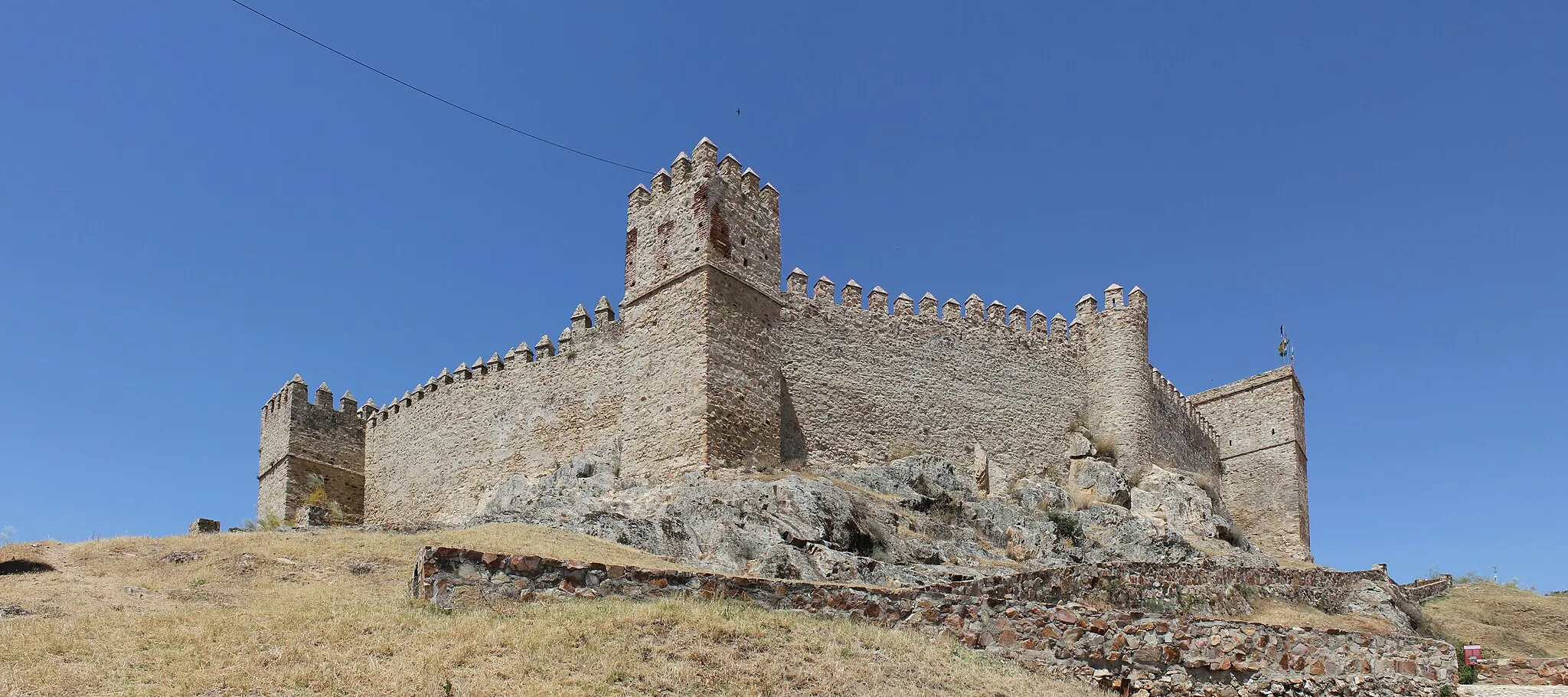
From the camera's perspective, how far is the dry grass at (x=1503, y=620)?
2377 centimetres

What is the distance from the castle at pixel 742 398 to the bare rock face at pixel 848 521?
Result: 1.21 m

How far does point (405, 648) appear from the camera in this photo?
33.2 ft

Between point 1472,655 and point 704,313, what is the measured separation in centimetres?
1499

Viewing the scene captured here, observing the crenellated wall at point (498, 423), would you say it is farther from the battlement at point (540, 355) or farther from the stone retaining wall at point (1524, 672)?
the stone retaining wall at point (1524, 672)

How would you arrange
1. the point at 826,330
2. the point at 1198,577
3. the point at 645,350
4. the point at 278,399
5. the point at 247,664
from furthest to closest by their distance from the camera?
the point at 278,399 < the point at 826,330 < the point at 645,350 < the point at 1198,577 < the point at 247,664

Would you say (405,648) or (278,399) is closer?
(405,648)

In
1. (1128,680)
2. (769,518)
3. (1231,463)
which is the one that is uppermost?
(1231,463)

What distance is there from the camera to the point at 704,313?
25344mm

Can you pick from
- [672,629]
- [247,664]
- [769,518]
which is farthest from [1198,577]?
[247,664]

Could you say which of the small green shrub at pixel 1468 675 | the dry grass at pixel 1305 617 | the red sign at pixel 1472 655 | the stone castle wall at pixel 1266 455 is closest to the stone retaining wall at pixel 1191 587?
the dry grass at pixel 1305 617

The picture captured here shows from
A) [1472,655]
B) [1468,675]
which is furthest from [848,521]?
[1468,675]

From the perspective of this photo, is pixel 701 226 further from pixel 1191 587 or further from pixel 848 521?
pixel 1191 587

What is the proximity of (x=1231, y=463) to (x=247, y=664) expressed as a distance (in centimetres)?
3601

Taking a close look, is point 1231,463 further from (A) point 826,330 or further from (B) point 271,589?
(B) point 271,589
